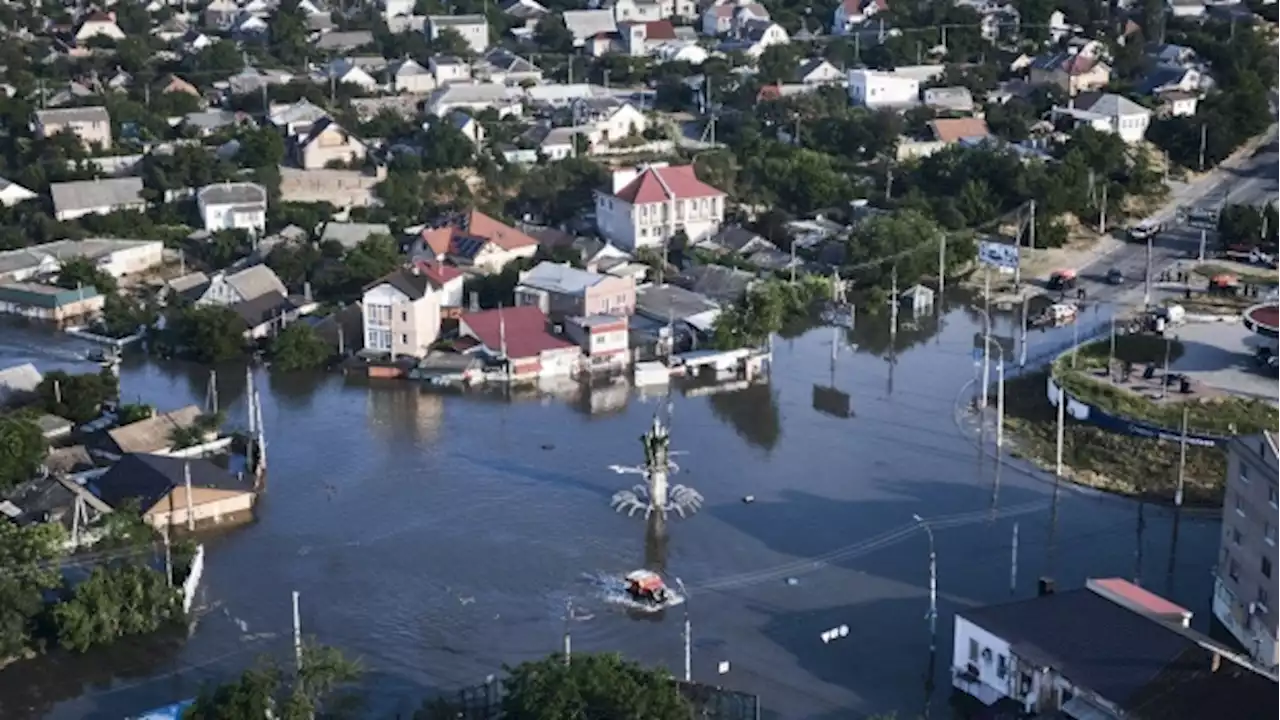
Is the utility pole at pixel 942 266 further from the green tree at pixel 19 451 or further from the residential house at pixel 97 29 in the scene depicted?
the residential house at pixel 97 29

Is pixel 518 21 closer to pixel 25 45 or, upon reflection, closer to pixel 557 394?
pixel 25 45

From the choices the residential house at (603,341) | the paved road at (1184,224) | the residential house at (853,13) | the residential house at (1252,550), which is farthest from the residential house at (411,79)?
the residential house at (1252,550)

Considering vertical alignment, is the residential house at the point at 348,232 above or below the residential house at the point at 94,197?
below

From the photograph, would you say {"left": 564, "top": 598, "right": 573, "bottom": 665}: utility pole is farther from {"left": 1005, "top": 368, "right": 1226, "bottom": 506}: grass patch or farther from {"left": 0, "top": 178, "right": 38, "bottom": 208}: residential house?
{"left": 0, "top": 178, "right": 38, "bottom": 208}: residential house

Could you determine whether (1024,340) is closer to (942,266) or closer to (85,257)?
(942,266)

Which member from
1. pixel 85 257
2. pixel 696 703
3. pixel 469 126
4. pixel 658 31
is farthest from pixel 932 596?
pixel 658 31

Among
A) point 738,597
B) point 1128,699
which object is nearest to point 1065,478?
point 738,597
